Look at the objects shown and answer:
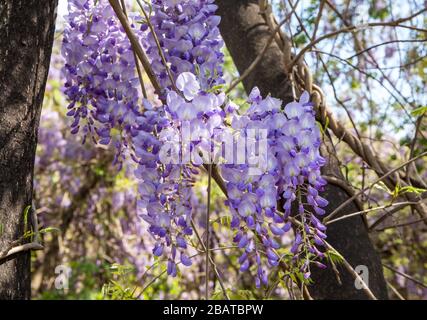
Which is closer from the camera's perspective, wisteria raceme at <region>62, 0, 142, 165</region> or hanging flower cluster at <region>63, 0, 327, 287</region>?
hanging flower cluster at <region>63, 0, 327, 287</region>

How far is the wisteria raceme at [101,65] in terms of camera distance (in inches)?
66.0

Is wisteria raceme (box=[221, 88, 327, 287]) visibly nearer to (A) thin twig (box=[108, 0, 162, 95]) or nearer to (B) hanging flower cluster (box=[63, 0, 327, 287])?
(B) hanging flower cluster (box=[63, 0, 327, 287])

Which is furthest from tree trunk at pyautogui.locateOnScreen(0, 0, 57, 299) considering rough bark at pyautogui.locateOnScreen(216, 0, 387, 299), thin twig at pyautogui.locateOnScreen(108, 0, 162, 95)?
rough bark at pyautogui.locateOnScreen(216, 0, 387, 299)

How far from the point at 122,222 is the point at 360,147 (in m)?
3.20

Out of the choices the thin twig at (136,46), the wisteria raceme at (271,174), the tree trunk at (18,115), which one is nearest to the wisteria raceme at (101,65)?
the thin twig at (136,46)

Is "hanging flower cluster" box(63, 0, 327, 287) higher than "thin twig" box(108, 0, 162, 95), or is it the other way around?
"thin twig" box(108, 0, 162, 95)

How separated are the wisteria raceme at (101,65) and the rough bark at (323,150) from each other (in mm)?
521

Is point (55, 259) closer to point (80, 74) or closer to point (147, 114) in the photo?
point (80, 74)

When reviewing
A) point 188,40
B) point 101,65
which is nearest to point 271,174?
point 188,40

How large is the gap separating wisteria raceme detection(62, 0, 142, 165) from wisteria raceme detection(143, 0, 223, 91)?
0.15m

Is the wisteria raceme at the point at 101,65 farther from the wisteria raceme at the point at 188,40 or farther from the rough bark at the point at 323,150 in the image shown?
the rough bark at the point at 323,150

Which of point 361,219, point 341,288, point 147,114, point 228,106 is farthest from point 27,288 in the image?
point 361,219

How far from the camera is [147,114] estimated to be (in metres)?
1.36

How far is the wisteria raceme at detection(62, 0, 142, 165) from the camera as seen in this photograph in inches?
66.0
